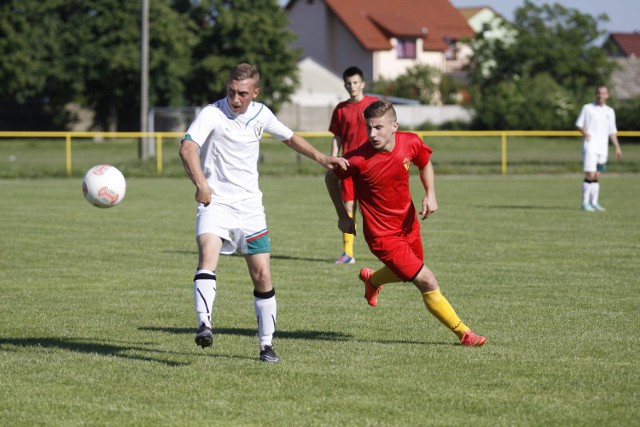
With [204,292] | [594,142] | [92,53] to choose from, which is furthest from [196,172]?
[92,53]

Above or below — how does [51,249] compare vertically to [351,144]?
below

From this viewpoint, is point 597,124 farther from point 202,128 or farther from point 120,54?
point 120,54

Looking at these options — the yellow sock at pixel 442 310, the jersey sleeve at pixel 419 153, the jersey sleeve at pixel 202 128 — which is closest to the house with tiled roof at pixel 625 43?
the jersey sleeve at pixel 419 153

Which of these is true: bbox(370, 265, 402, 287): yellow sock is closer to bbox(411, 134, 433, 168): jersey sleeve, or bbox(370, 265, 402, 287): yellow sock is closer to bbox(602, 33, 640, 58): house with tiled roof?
bbox(411, 134, 433, 168): jersey sleeve

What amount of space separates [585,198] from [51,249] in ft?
32.6

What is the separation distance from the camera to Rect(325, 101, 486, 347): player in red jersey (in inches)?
284

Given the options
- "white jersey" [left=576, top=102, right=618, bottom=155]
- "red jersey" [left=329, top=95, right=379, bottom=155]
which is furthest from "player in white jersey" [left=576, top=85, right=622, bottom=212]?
"red jersey" [left=329, top=95, right=379, bottom=155]

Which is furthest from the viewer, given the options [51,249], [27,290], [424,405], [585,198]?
[585,198]

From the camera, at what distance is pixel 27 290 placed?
394 inches

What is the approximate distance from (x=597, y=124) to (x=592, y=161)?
2.54ft

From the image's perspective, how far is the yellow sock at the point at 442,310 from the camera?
288 inches

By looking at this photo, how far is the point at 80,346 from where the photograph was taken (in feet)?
24.3

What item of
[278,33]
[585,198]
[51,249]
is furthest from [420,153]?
[278,33]

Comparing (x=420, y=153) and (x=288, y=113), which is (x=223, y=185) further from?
(x=288, y=113)
